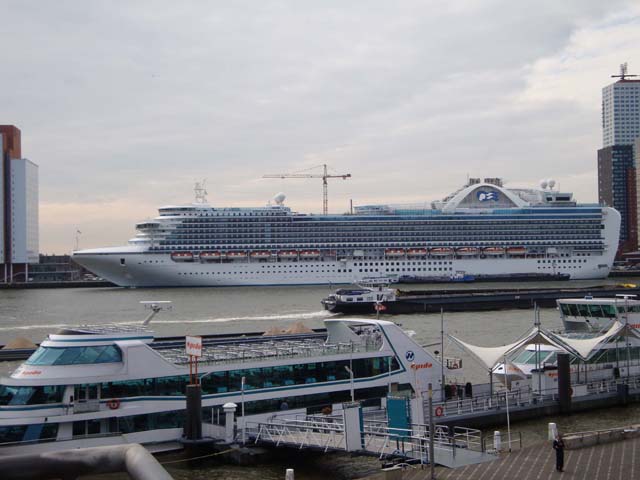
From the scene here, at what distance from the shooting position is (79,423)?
19.1 m

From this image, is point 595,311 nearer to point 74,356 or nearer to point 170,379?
point 170,379

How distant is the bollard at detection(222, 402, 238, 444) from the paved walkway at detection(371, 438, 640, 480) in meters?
5.72

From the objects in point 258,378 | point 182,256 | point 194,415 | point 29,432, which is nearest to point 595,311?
point 258,378

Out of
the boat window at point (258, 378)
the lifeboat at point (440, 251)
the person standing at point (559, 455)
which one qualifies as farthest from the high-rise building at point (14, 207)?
the person standing at point (559, 455)

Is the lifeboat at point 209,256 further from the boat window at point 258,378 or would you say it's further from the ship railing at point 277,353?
the boat window at point 258,378

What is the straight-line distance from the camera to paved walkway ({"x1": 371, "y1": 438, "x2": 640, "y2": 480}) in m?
15.0

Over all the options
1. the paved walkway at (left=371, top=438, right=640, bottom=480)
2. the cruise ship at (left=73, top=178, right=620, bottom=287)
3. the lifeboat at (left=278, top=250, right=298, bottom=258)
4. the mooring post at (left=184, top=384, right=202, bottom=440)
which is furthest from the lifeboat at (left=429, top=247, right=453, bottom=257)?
the paved walkway at (left=371, top=438, right=640, bottom=480)

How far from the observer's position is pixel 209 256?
105375mm

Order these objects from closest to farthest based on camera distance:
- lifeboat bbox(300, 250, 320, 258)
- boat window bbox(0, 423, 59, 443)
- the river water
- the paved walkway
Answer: the paved walkway → boat window bbox(0, 423, 59, 443) → the river water → lifeboat bbox(300, 250, 320, 258)

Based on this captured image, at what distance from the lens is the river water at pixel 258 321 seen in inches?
754

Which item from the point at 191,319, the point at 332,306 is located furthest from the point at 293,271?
the point at 191,319

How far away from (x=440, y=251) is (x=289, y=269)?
71.7 feet

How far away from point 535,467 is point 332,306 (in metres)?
51.9

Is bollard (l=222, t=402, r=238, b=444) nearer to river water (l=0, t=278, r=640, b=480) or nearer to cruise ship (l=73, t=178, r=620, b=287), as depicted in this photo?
river water (l=0, t=278, r=640, b=480)
